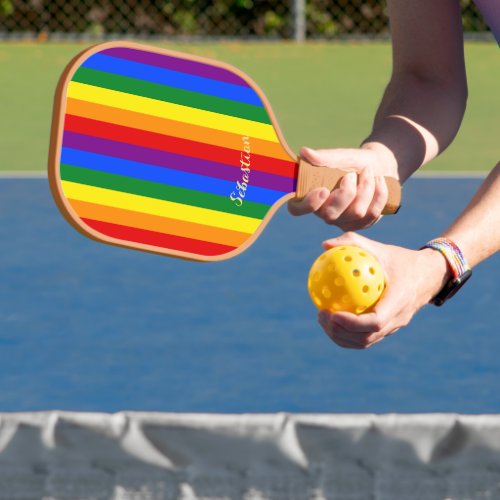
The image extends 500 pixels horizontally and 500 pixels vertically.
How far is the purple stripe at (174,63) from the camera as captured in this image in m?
2.45

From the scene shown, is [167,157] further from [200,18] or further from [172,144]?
[200,18]

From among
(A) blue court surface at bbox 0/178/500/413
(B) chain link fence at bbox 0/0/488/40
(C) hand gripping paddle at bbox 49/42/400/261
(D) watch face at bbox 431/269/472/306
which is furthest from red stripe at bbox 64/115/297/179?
(B) chain link fence at bbox 0/0/488/40

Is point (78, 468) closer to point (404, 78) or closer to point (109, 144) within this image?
point (109, 144)

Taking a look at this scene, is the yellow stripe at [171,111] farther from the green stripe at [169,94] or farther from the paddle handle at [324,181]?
the paddle handle at [324,181]

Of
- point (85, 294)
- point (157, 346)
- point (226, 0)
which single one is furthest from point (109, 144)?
point (226, 0)

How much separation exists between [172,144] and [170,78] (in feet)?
0.36

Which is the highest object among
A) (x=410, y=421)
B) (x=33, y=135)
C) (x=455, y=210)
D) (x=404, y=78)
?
(x=404, y=78)

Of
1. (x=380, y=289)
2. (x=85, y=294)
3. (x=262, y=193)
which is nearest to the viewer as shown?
(x=380, y=289)

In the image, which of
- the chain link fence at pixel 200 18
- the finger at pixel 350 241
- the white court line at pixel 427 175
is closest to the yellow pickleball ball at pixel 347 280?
the finger at pixel 350 241

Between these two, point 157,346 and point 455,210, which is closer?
point 157,346

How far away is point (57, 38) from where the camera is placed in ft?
42.6

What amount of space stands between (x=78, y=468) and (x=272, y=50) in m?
10.3

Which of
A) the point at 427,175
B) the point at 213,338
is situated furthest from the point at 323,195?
the point at 427,175

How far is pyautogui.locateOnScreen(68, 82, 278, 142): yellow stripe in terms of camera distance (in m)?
2.40
